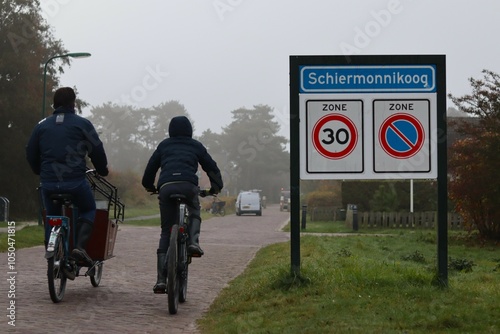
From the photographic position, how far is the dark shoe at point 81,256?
8578 mm

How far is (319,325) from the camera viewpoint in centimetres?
647

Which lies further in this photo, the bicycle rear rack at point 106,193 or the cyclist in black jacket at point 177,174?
the bicycle rear rack at point 106,193

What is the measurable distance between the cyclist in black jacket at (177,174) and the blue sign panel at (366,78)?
152 cm

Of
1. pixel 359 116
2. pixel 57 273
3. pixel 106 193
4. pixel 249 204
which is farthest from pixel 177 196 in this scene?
pixel 249 204

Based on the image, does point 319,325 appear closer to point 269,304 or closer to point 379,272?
point 269,304

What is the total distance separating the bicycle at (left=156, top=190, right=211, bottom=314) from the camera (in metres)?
7.84

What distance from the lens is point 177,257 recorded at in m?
8.13

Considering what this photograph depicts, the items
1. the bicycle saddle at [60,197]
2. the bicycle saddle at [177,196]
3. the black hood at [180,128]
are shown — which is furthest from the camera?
the black hood at [180,128]

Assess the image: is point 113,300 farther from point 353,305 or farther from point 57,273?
point 353,305

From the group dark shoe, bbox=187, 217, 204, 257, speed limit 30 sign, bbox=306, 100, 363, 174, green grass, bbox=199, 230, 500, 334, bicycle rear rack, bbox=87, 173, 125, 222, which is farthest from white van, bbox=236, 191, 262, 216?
dark shoe, bbox=187, 217, 204, 257

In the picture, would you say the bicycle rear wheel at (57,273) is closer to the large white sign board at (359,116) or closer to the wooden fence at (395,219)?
the large white sign board at (359,116)

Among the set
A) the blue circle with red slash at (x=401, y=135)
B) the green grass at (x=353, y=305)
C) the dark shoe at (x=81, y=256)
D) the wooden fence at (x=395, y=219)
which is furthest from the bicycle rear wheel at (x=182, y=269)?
the wooden fence at (x=395, y=219)

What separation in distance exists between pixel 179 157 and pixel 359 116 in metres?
2.14

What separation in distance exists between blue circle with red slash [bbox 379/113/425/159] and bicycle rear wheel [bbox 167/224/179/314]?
8.62 ft
